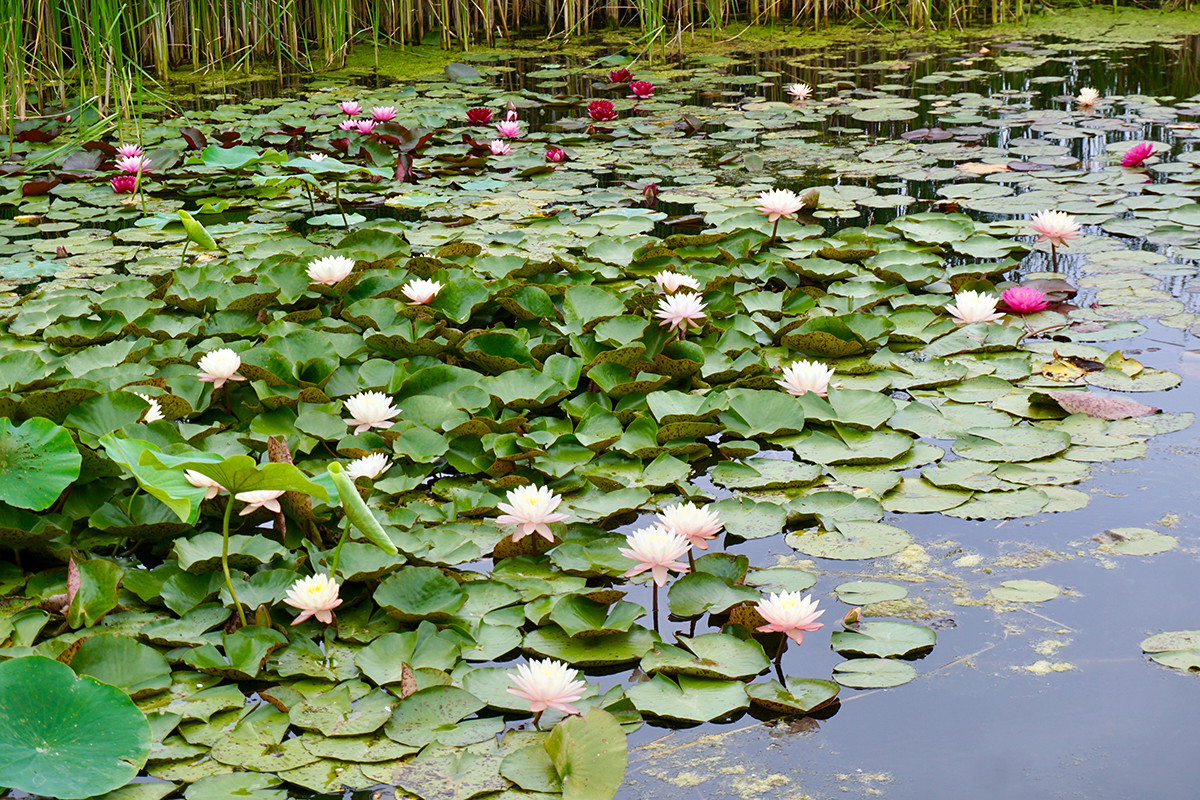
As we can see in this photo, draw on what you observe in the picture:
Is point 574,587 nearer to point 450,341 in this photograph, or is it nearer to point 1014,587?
point 1014,587

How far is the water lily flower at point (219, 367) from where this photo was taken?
2.18m

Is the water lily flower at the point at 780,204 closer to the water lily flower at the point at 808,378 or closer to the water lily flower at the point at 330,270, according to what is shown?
the water lily flower at the point at 808,378

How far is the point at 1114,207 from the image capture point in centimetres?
352

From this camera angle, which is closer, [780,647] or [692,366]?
[780,647]

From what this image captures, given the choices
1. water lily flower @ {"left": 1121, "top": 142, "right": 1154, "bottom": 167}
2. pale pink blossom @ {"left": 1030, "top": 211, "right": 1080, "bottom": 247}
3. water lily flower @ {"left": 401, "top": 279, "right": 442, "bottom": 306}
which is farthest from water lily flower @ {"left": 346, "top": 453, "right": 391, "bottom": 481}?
water lily flower @ {"left": 1121, "top": 142, "right": 1154, "bottom": 167}

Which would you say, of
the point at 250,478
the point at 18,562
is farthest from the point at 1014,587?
the point at 18,562

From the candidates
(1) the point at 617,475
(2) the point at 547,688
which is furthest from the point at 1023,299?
(2) the point at 547,688

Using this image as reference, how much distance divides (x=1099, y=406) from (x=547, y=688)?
1.49 m

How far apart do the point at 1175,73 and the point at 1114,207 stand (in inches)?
118

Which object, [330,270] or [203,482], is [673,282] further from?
[203,482]

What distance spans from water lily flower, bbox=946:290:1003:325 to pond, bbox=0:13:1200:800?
0.02 meters

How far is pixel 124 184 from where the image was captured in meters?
4.09

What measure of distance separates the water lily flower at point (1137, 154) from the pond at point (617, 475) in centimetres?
6

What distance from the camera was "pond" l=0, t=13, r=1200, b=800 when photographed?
1.37 m
